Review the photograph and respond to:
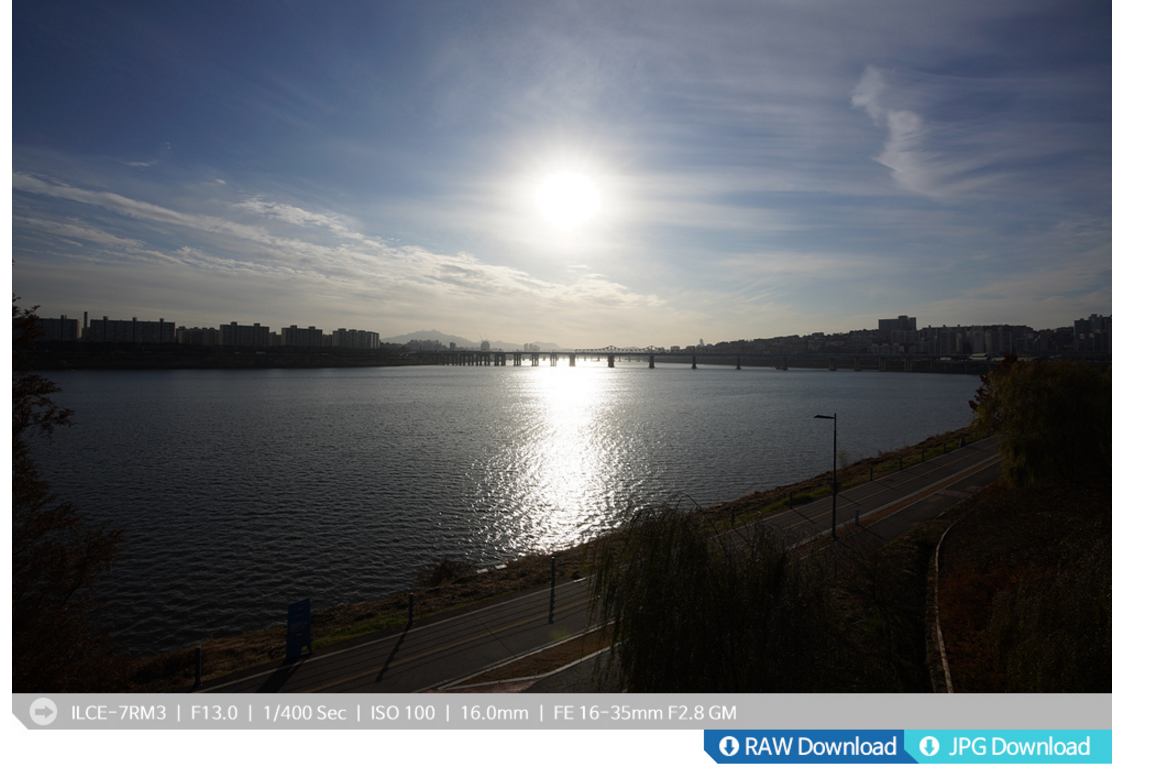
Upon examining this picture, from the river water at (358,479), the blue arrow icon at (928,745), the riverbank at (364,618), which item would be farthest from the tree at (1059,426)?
the blue arrow icon at (928,745)

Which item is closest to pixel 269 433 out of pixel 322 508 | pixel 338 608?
pixel 322 508

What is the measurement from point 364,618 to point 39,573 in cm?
896

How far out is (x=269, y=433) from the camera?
54594 mm

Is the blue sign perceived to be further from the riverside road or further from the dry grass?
the dry grass

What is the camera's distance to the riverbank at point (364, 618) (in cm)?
1280

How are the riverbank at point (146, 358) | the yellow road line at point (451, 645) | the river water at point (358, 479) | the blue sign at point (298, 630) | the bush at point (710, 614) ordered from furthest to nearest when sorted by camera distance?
the riverbank at point (146, 358) → the river water at point (358, 479) → the blue sign at point (298, 630) → the yellow road line at point (451, 645) → the bush at point (710, 614)

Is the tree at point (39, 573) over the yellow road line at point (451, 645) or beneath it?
over

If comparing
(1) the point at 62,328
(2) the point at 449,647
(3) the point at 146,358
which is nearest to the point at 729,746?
(2) the point at 449,647

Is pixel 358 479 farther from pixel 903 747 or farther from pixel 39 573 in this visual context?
pixel 903 747

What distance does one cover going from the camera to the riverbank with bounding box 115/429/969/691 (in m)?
12.8

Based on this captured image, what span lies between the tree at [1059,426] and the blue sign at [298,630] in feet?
108

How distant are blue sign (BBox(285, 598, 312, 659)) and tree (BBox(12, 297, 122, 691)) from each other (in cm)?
351

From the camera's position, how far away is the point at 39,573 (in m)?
9.37

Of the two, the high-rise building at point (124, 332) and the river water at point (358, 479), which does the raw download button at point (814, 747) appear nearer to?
the river water at point (358, 479)
